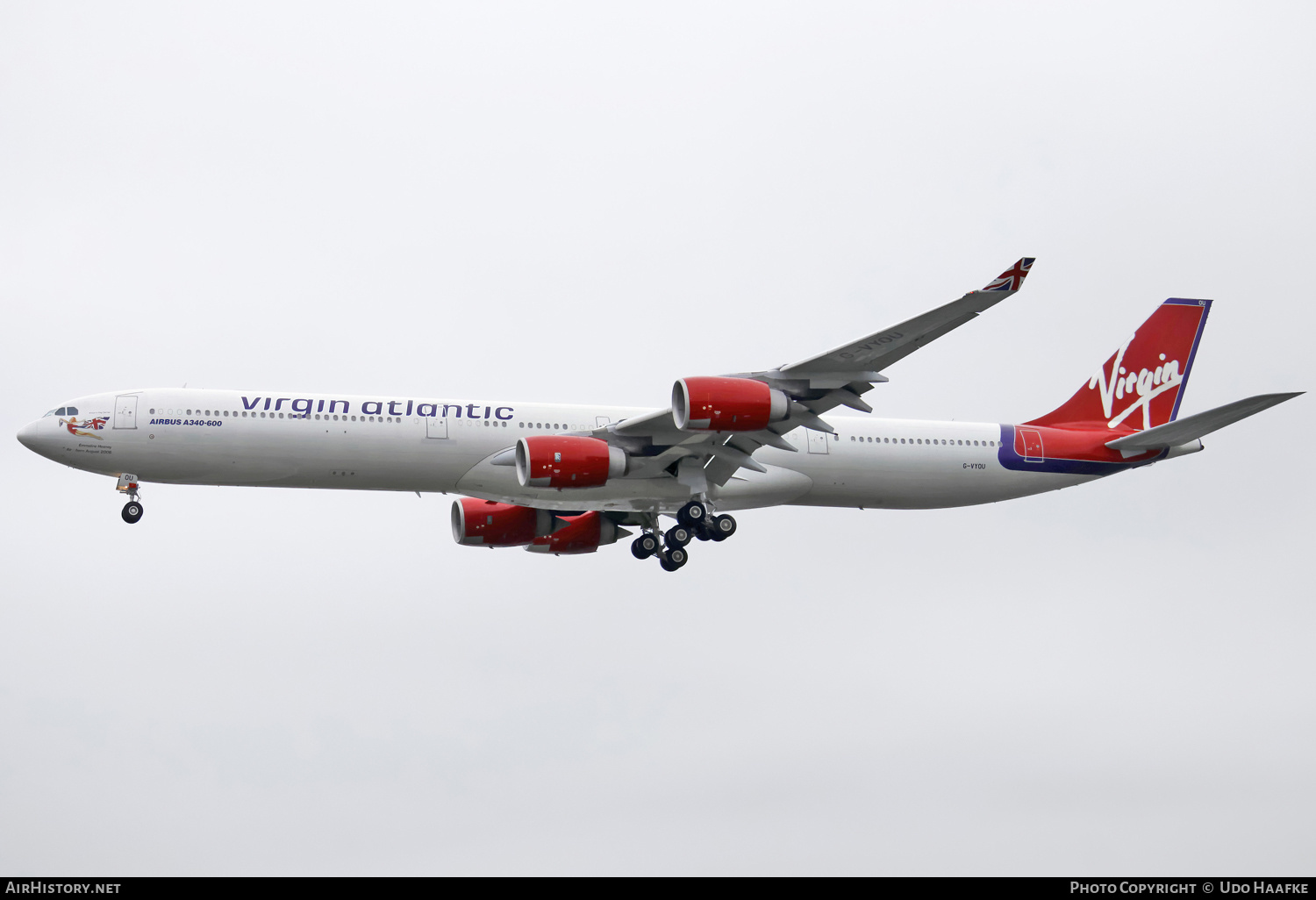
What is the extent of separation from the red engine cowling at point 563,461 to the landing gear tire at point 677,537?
414 cm

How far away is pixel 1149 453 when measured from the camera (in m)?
42.2

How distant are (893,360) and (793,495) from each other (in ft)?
23.8

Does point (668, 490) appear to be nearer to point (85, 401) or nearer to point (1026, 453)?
point (1026, 453)

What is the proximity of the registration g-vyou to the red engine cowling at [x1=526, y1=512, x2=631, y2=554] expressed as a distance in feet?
3.43

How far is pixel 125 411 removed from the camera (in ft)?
122

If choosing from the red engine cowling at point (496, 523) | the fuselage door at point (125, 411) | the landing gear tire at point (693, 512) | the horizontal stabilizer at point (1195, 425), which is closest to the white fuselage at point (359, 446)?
the fuselage door at point (125, 411)

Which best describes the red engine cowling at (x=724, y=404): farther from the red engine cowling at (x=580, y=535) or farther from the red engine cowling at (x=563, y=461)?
the red engine cowling at (x=580, y=535)

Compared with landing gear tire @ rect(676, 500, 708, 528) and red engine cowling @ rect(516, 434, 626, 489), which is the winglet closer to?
red engine cowling @ rect(516, 434, 626, 489)

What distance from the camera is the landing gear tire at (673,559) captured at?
40.8 meters

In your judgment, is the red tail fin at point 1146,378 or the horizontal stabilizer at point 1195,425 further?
the red tail fin at point 1146,378

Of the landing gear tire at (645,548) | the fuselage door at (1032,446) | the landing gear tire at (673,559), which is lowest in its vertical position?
the landing gear tire at (673,559)

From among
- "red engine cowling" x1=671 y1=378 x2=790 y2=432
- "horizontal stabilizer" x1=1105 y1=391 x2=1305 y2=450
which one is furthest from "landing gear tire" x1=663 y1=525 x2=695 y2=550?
"horizontal stabilizer" x1=1105 y1=391 x2=1305 y2=450

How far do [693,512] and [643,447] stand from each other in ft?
8.41
